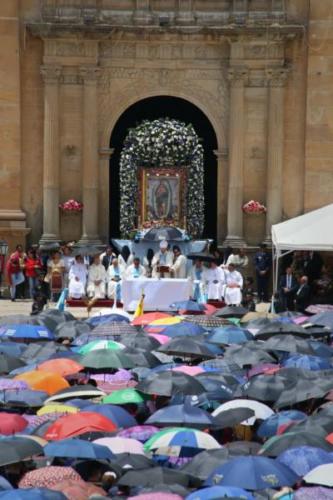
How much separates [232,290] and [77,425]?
1809 centimetres

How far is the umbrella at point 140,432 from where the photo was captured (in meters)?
14.0

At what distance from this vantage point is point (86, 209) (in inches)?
1389

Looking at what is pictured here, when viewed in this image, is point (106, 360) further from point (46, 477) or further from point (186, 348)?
point (46, 477)

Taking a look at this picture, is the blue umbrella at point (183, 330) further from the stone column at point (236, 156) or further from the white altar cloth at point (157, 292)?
the stone column at point (236, 156)

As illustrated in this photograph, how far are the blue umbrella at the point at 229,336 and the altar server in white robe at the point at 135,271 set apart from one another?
993cm

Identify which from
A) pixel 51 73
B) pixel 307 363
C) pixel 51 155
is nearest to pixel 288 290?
pixel 51 155

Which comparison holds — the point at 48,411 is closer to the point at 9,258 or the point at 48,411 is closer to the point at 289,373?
the point at 289,373

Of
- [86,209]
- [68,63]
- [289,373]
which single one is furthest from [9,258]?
[289,373]

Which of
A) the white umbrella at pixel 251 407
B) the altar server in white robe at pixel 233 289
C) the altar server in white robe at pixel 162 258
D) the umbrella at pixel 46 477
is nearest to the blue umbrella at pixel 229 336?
the white umbrella at pixel 251 407

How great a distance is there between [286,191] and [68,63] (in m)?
6.26

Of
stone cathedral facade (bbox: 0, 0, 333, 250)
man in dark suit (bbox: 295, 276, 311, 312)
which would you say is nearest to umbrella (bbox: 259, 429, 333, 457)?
man in dark suit (bbox: 295, 276, 311, 312)

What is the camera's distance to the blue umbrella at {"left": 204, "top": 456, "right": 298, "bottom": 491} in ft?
38.9

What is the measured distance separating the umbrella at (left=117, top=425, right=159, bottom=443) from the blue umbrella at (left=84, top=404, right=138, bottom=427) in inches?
9.0

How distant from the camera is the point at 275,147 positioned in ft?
115
